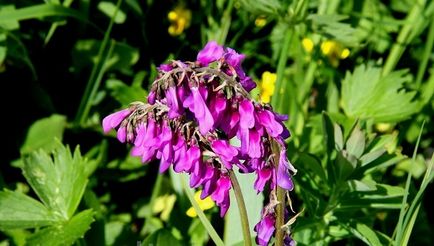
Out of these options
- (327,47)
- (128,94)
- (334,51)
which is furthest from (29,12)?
(334,51)

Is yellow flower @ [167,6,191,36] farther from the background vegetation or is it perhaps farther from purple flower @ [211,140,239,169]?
purple flower @ [211,140,239,169]

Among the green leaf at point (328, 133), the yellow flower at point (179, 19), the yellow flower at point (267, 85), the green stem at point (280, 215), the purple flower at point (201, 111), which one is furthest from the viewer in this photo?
the yellow flower at point (179, 19)

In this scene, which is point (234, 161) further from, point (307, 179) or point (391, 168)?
point (391, 168)

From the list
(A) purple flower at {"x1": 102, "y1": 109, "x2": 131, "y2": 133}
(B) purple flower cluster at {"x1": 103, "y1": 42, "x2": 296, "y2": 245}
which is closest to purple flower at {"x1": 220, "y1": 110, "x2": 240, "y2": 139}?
(B) purple flower cluster at {"x1": 103, "y1": 42, "x2": 296, "y2": 245}

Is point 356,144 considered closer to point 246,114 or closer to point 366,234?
point 366,234

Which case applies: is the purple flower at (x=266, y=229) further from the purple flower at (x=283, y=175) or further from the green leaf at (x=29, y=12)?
the green leaf at (x=29, y=12)

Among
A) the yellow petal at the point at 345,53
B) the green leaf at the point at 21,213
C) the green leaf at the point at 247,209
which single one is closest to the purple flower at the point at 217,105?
the green leaf at the point at 247,209

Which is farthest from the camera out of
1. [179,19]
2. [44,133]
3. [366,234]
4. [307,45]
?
[179,19]
